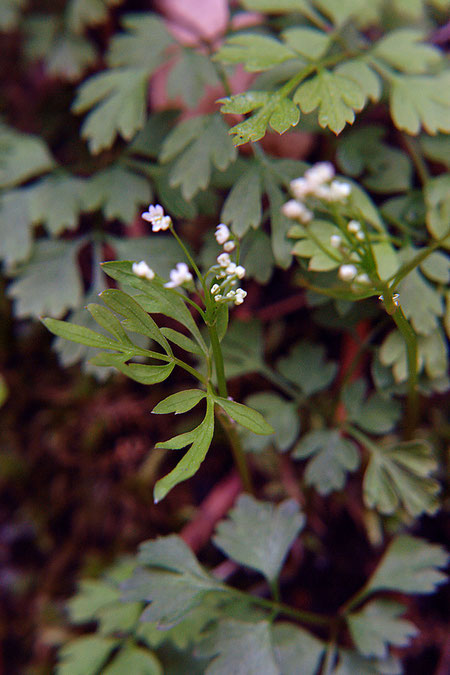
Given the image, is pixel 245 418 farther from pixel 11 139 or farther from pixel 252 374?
pixel 11 139

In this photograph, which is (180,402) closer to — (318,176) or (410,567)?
(318,176)

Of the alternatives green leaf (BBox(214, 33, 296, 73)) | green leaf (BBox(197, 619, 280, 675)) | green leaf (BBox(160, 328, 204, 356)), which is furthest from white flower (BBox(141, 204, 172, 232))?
green leaf (BBox(197, 619, 280, 675))

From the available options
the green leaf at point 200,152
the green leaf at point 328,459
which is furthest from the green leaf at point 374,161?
the green leaf at point 328,459

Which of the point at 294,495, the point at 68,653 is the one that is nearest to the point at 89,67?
the point at 294,495

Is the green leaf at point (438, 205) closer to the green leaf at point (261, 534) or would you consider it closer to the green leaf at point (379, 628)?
the green leaf at point (261, 534)

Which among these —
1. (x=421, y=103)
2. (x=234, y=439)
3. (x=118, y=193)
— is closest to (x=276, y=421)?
(x=234, y=439)

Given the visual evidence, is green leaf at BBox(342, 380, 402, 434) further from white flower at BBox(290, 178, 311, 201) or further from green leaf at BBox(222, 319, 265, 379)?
white flower at BBox(290, 178, 311, 201)
